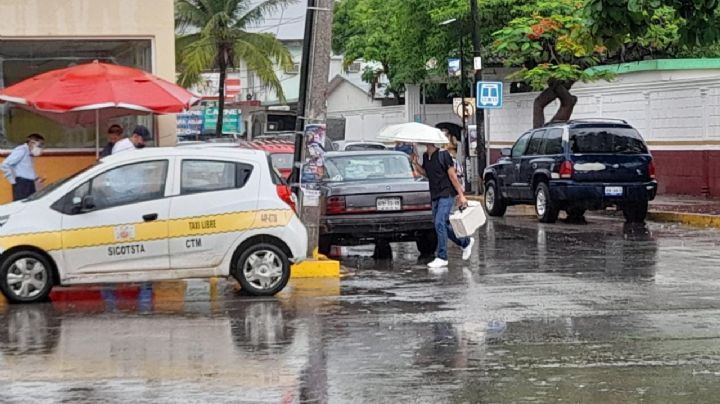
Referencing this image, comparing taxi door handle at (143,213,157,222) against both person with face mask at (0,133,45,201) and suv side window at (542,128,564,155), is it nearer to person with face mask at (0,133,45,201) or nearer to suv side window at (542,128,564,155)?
person with face mask at (0,133,45,201)

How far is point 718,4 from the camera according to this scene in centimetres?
1259

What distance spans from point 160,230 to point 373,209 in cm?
440

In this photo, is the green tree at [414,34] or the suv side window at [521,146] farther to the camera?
the green tree at [414,34]

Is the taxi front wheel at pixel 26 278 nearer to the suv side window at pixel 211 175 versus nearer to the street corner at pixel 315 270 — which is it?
the suv side window at pixel 211 175

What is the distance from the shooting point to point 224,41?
46.2 m

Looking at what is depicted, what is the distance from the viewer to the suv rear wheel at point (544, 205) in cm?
2366

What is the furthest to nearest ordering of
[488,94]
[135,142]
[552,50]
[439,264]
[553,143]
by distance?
[552,50] → [488,94] → [553,143] → [135,142] → [439,264]

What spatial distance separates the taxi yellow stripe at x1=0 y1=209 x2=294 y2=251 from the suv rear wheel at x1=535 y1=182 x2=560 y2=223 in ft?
36.5

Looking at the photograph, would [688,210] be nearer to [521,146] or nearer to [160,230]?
[521,146]

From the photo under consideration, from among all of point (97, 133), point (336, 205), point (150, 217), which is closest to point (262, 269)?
point (150, 217)

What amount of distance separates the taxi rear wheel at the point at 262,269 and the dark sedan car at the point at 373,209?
346cm

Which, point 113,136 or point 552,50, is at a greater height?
point 552,50

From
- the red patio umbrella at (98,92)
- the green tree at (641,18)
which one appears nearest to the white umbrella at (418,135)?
the red patio umbrella at (98,92)

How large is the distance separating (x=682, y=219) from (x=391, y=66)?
26.1 meters
